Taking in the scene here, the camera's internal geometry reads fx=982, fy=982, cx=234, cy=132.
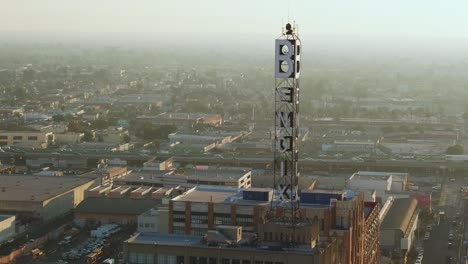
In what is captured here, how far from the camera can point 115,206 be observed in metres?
22.3

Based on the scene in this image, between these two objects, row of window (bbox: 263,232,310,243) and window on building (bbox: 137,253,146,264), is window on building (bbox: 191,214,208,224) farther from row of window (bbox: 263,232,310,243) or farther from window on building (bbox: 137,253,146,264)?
row of window (bbox: 263,232,310,243)

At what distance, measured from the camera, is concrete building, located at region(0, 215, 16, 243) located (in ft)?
65.8

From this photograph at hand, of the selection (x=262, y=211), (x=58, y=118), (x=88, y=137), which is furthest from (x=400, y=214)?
(x=58, y=118)

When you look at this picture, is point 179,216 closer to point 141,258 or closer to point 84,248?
point 84,248

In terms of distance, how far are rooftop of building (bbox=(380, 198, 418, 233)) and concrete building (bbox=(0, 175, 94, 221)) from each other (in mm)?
7607

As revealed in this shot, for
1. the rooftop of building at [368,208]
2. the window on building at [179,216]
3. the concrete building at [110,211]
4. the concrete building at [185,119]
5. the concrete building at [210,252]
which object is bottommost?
the concrete building at [185,119]

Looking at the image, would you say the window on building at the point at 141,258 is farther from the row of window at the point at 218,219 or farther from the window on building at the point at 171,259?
the row of window at the point at 218,219

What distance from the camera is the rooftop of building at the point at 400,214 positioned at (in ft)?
67.8

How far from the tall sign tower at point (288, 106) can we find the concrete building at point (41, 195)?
1077 centimetres

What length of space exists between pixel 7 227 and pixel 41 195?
2.59m

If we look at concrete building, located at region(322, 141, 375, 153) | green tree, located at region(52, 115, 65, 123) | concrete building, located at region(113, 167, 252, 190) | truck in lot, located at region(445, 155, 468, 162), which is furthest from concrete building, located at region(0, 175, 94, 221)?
green tree, located at region(52, 115, 65, 123)

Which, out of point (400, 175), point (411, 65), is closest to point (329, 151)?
point (400, 175)

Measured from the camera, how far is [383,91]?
67438 mm

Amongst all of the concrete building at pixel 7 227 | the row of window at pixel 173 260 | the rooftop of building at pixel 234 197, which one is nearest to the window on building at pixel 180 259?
the row of window at pixel 173 260
